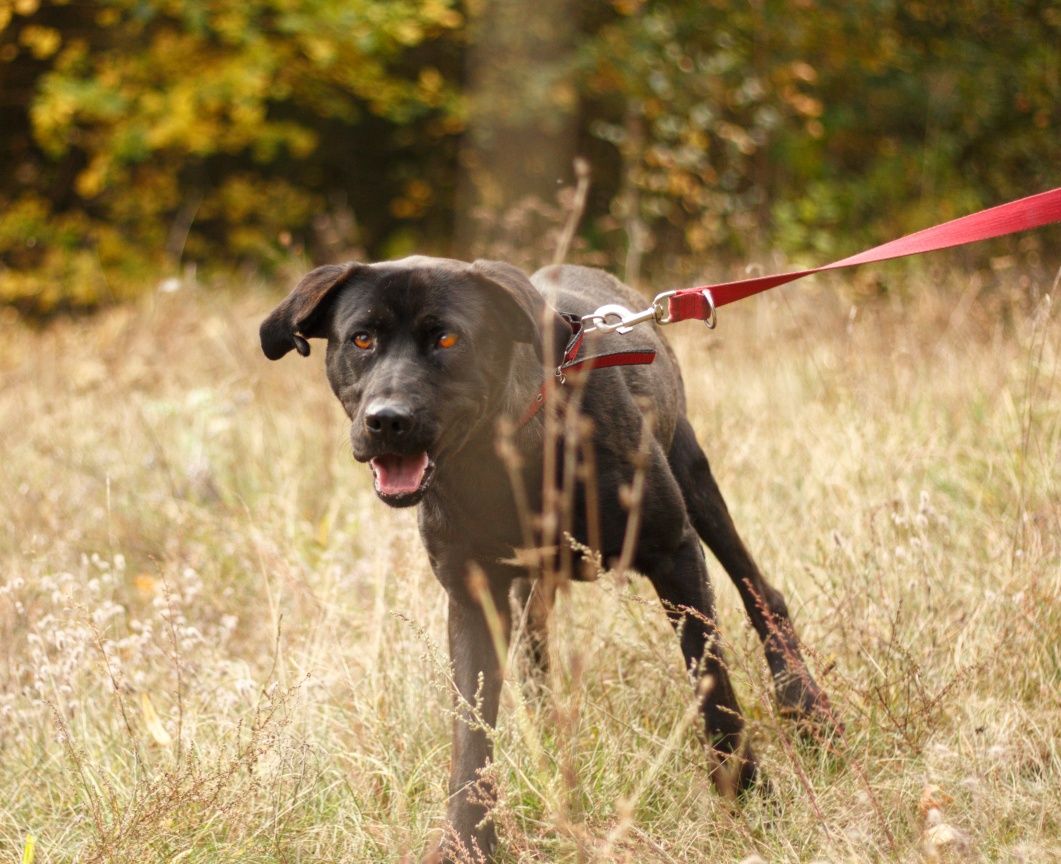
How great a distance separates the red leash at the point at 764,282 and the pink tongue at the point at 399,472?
1.04ft

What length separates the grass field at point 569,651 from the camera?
266 cm

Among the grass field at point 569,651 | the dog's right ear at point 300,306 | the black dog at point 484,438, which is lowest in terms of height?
the grass field at point 569,651

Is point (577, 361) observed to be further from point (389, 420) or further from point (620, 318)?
point (389, 420)

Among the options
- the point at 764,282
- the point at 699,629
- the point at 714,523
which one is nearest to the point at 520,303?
the point at 764,282

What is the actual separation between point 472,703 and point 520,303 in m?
1.00

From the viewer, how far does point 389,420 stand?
9.13 ft

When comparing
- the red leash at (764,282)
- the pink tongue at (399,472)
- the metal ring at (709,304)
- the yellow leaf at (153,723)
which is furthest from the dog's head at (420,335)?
the yellow leaf at (153,723)

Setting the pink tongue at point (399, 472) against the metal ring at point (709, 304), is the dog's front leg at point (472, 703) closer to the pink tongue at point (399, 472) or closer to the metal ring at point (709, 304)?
the pink tongue at point (399, 472)

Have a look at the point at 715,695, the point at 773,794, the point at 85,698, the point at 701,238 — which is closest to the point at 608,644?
the point at 715,695

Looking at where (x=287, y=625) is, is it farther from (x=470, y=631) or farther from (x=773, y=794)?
(x=773, y=794)

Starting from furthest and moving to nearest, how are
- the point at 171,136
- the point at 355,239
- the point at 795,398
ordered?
the point at 355,239, the point at 171,136, the point at 795,398

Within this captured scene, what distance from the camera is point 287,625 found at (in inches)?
151

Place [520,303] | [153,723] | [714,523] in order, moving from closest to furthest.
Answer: [520,303] → [153,723] → [714,523]

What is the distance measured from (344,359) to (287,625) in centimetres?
108
